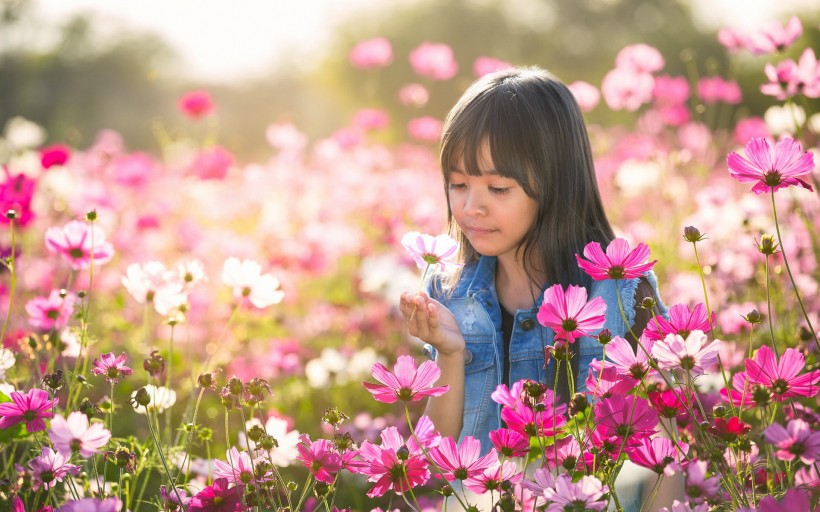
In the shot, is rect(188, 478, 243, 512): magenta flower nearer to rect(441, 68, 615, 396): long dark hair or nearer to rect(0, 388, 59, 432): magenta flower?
rect(0, 388, 59, 432): magenta flower

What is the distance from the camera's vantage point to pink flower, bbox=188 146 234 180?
3816 mm

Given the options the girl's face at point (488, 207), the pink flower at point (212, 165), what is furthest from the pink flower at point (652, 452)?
the pink flower at point (212, 165)

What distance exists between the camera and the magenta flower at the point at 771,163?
3.96 feet

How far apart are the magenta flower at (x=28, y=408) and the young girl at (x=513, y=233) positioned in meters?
0.66

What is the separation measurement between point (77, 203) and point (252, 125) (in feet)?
43.1

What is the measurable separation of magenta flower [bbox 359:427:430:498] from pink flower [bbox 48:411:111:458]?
1.04ft

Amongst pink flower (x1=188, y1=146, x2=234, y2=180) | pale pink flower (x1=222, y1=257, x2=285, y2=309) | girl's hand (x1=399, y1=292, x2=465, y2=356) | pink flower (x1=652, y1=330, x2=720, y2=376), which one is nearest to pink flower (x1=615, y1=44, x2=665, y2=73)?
pink flower (x1=188, y1=146, x2=234, y2=180)

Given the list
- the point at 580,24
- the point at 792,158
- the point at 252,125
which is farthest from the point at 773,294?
the point at 252,125

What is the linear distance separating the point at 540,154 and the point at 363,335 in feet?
5.09

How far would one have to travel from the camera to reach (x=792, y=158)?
3.98ft

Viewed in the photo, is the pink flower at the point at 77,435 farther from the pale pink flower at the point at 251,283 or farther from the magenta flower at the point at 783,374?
the magenta flower at the point at 783,374

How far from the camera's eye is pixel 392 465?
3.85ft

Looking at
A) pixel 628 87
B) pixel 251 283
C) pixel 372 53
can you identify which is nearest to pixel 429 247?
pixel 251 283

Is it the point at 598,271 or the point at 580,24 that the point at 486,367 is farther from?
the point at 580,24
